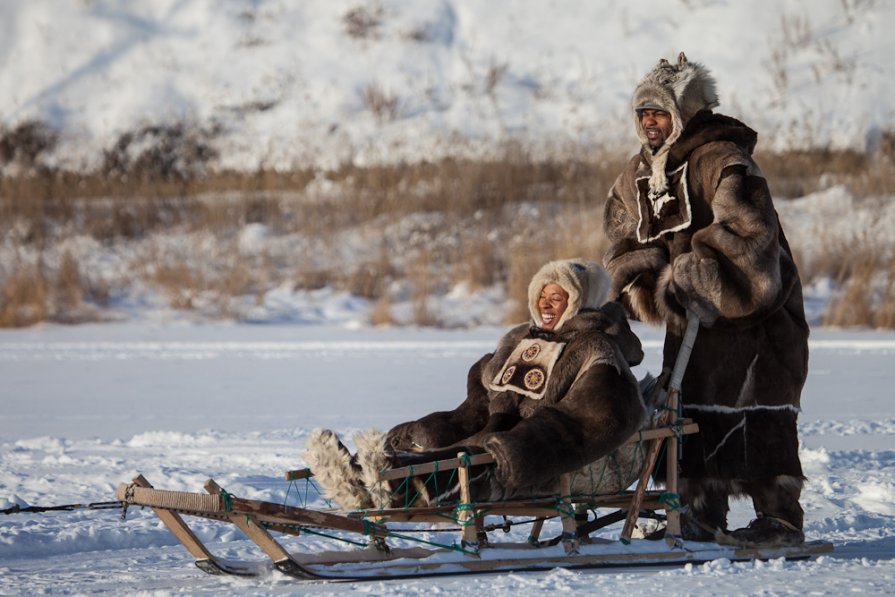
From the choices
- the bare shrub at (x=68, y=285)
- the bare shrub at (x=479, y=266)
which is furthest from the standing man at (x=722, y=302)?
the bare shrub at (x=68, y=285)

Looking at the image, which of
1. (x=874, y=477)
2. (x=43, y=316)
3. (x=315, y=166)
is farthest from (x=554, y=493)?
(x=315, y=166)

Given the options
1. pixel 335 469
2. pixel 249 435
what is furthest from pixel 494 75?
pixel 335 469

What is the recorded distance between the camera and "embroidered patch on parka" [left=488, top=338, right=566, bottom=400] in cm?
400

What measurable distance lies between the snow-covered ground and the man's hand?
Answer: 33.9 inches

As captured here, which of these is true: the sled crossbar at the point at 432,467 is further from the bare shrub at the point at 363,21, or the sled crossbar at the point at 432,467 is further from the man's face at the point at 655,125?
the bare shrub at the point at 363,21

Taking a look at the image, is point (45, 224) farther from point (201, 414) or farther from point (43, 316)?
point (201, 414)

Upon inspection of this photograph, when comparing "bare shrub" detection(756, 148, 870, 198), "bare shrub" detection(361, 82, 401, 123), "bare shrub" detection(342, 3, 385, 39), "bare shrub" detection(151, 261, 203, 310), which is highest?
"bare shrub" detection(342, 3, 385, 39)

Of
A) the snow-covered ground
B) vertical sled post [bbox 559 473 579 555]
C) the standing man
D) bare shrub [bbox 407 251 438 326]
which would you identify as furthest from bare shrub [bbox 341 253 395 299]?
vertical sled post [bbox 559 473 579 555]

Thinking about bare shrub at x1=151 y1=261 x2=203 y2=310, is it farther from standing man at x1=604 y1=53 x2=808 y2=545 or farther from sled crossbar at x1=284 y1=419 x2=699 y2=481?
sled crossbar at x1=284 y1=419 x2=699 y2=481

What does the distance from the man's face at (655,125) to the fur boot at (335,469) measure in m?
1.66

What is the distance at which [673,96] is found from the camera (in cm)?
422

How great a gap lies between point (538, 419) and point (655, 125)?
4.13 ft

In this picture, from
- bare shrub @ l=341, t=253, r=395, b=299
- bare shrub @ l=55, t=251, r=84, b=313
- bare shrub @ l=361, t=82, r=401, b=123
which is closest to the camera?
bare shrub @ l=55, t=251, r=84, b=313

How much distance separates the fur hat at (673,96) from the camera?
13.9 feet
